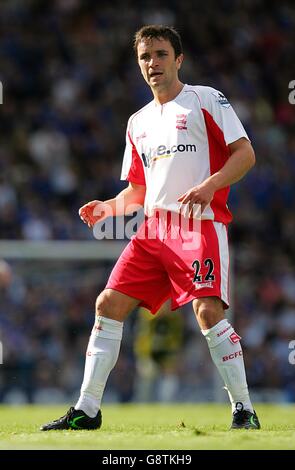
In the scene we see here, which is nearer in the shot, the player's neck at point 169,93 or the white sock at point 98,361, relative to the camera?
the white sock at point 98,361

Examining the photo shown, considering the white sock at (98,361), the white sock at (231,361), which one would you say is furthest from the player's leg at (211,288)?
the white sock at (98,361)

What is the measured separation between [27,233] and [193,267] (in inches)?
436

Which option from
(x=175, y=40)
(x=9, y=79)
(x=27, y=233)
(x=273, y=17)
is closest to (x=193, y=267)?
(x=175, y=40)

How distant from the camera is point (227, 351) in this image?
7.40 meters

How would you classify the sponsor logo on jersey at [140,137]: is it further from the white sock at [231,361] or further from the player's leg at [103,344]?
the white sock at [231,361]

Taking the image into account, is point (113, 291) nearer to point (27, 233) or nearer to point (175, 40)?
point (175, 40)

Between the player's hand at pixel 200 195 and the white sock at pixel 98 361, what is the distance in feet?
3.64

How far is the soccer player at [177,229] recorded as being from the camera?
24.1 feet

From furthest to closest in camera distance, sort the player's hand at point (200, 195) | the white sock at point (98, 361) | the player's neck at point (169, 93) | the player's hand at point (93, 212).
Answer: the player's hand at point (93, 212)
the player's neck at point (169, 93)
the white sock at point (98, 361)
the player's hand at point (200, 195)

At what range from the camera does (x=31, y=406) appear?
1526 cm

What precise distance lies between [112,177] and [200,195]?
1221 cm

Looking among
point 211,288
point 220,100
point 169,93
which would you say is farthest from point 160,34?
point 211,288

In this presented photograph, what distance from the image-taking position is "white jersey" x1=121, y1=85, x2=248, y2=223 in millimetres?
7465

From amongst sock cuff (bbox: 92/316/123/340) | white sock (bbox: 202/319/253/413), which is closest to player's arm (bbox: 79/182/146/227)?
sock cuff (bbox: 92/316/123/340)
